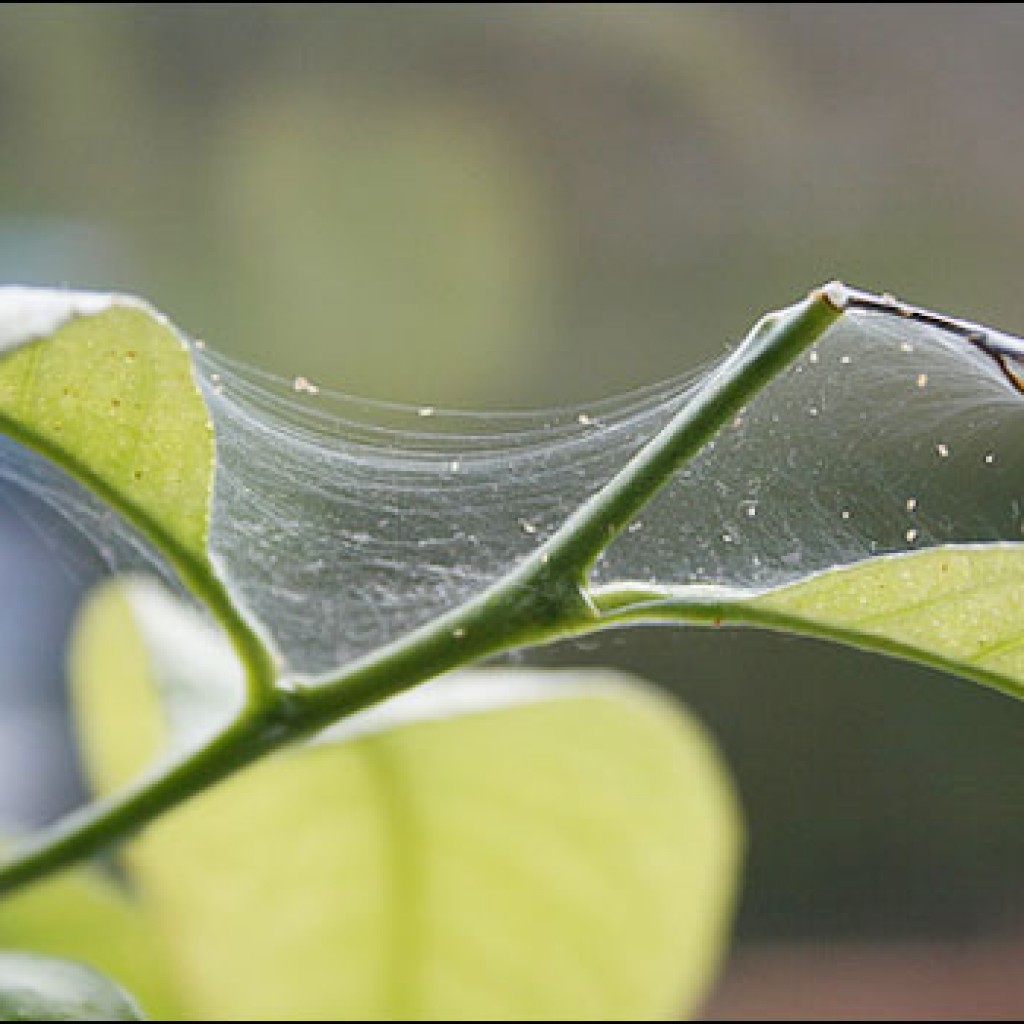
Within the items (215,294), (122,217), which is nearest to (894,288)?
(215,294)

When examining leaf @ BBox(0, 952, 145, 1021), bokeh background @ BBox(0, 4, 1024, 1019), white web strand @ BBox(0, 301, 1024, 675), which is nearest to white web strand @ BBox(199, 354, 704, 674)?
white web strand @ BBox(0, 301, 1024, 675)

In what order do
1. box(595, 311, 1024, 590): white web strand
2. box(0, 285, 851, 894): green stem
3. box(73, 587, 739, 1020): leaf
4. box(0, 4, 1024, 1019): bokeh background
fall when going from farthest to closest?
Answer: 1. box(0, 4, 1024, 1019): bokeh background
2. box(73, 587, 739, 1020): leaf
3. box(595, 311, 1024, 590): white web strand
4. box(0, 285, 851, 894): green stem

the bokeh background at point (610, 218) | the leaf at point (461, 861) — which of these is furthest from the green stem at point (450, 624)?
the bokeh background at point (610, 218)

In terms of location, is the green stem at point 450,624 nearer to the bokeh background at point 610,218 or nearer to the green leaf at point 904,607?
the green leaf at point 904,607

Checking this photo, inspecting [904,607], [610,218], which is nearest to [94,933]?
[904,607]

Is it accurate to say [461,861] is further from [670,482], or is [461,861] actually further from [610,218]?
[610,218]

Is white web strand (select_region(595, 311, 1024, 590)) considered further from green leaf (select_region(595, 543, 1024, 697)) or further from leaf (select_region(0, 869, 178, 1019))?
leaf (select_region(0, 869, 178, 1019))
